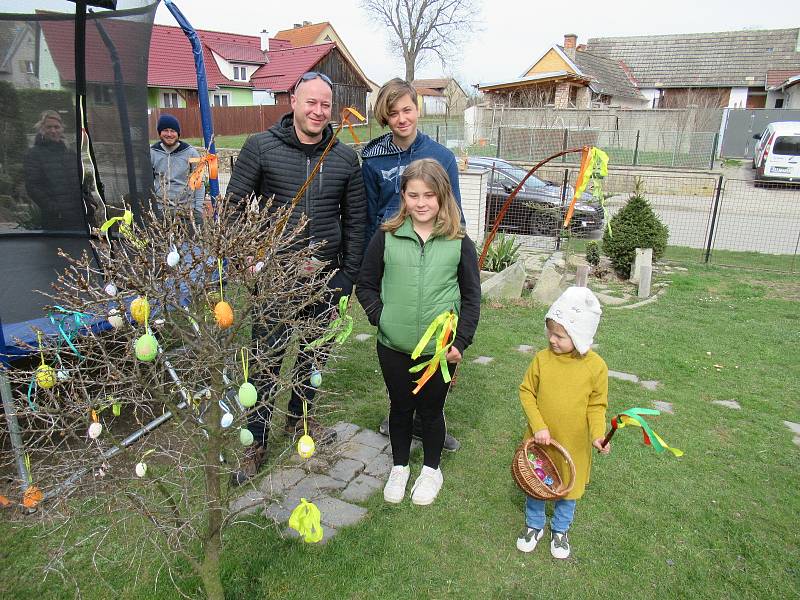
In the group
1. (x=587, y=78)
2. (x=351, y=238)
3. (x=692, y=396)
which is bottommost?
(x=692, y=396)

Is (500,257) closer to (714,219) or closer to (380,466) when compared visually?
(714,219)

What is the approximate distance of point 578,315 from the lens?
2371 millimetres

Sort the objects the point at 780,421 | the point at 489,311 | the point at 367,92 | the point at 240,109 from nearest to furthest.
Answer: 1. the point at 780,421
2. the point at 489,311
3. the point at 240,109
4. the point at 367,92

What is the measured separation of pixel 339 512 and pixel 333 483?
267mm

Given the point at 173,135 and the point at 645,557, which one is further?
the point at 173,135

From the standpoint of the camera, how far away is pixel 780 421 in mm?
3916

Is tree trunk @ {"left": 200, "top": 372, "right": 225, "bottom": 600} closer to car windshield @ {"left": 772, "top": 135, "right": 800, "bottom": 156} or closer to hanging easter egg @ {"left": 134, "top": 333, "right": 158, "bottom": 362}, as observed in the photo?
hanging easter egg @ {"left": 134, "top": 333, "right": 158, "bottom": 362}

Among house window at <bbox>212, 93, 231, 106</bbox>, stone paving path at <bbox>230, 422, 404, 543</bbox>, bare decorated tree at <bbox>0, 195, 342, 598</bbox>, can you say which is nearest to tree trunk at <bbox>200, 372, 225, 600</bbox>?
bare decorated tree at <bbox>0, 195, 342, 598</bbox>

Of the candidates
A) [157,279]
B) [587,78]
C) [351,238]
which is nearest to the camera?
[157,279]

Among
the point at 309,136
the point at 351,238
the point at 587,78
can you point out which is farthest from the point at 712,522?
the point at 587,78

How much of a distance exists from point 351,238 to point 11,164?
2027mm

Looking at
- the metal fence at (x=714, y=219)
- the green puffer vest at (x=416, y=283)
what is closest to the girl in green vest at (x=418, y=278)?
the green puffer vest at (x=416, y=283)

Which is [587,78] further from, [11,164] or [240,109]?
[11,164]

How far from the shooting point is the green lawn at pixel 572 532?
2.39 m
